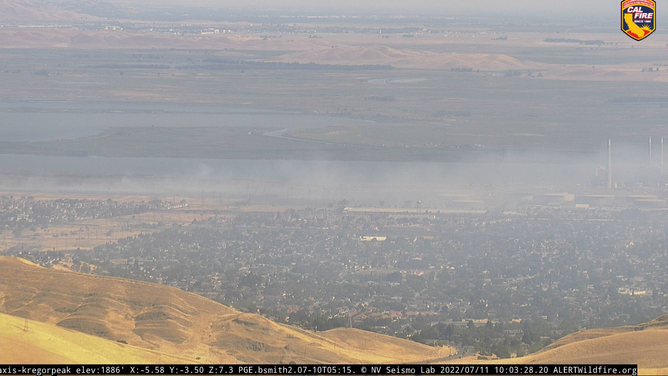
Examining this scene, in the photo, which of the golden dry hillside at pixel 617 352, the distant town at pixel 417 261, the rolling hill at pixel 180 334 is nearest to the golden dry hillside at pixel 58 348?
the rolling hill at pixel 180 334

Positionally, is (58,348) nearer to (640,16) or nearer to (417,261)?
(417,261)

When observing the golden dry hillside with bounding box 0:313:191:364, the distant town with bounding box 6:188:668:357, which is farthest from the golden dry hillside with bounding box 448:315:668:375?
the golden dry hillside with bounding box 0:313:191:364

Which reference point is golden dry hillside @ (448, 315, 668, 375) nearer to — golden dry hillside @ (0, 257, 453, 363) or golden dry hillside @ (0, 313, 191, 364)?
golden dry hillside @ (0, 257, 453, 363)

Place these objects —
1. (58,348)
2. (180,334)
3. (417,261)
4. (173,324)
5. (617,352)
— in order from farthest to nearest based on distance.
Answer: (417,261) < (173,324) < (180,334) < (617,352) < (58,348)

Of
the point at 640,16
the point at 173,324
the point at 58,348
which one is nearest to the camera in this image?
the point at 58,348

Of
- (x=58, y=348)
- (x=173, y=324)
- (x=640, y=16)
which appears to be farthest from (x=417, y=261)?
(x=58, y=348)

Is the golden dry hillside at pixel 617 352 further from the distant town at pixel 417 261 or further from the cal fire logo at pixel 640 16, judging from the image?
the cal fire logo at pixel 640 16
